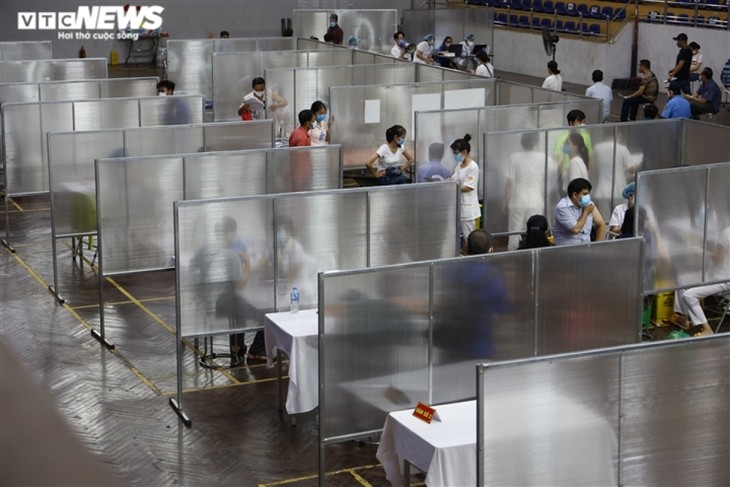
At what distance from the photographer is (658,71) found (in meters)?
28.7

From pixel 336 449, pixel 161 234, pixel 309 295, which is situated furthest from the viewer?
pixel 161 234

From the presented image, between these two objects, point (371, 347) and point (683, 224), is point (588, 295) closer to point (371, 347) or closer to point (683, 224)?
point (371, 347)

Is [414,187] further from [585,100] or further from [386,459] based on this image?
[585,100]

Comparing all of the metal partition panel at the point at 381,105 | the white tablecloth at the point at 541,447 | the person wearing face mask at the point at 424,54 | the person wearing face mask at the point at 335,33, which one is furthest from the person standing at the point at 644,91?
the white tablecloth at the point at 541,447

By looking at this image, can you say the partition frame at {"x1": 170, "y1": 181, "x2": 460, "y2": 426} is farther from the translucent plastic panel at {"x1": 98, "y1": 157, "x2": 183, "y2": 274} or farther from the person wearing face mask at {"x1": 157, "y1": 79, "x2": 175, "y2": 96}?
the person wearing face mask at {"x1": 157, "y1": 79, "x2": 175, "y2": 96}

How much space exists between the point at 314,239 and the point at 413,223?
102cm

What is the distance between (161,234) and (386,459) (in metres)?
5.07

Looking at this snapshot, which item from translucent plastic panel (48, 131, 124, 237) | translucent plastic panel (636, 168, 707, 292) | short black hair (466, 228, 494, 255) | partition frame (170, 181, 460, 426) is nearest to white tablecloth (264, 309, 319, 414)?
partition frame (170, 181, 460, 426)

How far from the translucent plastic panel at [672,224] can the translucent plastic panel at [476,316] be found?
8.84ft

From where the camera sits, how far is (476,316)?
8.19 m

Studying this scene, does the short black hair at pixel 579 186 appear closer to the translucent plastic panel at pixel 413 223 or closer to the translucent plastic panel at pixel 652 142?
the translucent plastic panel at pixel 413 223

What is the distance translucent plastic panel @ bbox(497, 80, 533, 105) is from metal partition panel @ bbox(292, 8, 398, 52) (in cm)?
1124

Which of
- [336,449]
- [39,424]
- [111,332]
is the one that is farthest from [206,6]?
[39,424]

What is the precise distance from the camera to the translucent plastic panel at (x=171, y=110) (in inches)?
651
